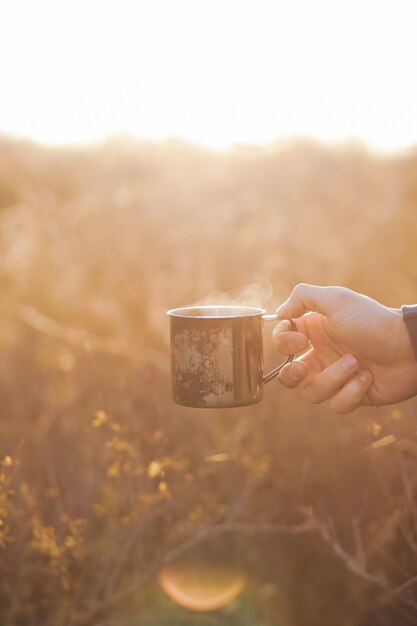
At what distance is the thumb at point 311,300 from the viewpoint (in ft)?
5.92

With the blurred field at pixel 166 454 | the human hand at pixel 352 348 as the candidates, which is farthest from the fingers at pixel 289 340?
the blurred field at pixel 166 454

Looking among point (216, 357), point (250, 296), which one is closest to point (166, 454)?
point (250, 296)

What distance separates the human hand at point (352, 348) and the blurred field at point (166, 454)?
0.13m

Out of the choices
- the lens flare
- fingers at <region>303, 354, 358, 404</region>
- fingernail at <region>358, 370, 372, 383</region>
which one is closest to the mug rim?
fingers at <region>303, 354, 358, 404</region>

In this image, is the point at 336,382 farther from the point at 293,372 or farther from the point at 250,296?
the point at 250,296

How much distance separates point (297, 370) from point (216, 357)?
0.33 metres

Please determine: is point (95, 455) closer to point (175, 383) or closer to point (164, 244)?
point (175, 383)

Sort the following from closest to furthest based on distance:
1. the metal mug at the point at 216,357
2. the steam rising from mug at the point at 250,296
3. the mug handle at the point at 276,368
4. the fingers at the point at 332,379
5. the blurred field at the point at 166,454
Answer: the metal mug at the point at 216,357, the mug handle at the point at 276,368, the fingers at the point at 332,379, the blurred field at the point at 166,454, the steam rising from mug at the point at 250,296

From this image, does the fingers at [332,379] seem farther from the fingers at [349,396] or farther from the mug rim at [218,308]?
the mug rim at [218,308]

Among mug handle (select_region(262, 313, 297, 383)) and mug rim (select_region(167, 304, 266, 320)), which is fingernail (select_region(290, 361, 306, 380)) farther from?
mug rim (select_region(167, 304, 266, 320))

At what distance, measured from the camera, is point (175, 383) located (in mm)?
1652

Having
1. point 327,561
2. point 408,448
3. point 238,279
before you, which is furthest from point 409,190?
point 408,448

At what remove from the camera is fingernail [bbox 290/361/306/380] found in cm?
180

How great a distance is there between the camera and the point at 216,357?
157 centimetres
